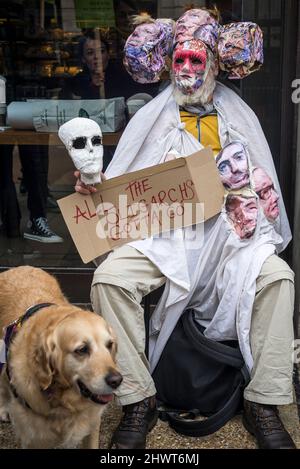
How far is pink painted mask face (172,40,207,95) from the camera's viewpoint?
3.56m

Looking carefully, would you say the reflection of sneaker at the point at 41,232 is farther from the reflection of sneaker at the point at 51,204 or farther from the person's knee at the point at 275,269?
the person's knee at the point at 275,269

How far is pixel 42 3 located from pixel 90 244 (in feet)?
6.06

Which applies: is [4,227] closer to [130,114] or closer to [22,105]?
[22,105]

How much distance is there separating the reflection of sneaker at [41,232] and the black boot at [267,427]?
2.01 m

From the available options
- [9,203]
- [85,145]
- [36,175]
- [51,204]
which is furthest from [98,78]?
[85,145]

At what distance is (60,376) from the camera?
2.79 m

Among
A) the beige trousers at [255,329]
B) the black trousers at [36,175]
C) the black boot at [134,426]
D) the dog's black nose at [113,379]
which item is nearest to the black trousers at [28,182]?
the black trousers at [36,175]

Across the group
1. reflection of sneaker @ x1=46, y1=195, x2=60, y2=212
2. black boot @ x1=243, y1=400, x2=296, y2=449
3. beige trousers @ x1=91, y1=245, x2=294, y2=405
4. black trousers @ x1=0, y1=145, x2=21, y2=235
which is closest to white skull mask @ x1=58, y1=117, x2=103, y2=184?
beige trousers @ x1=91, y1=245, x2=294, y2=405

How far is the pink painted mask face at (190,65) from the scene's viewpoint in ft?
11.7

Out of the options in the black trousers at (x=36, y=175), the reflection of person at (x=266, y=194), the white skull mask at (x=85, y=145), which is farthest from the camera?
the black trousers at (x=36, y=175)

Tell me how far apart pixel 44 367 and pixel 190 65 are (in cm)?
166

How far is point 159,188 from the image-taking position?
3562 millimetres

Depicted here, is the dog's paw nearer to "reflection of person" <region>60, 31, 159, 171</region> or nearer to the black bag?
the black bag

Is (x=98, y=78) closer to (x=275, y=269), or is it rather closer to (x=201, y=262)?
(x=201, y=262)
